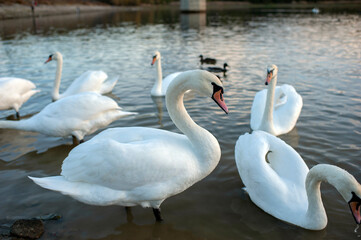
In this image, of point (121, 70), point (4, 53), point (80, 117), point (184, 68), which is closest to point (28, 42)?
point (4, 53)

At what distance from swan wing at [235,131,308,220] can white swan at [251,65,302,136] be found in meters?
1.53

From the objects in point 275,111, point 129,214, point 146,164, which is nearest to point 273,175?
point 146,164

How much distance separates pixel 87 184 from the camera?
3588 millimetres

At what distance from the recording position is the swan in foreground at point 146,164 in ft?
11.1

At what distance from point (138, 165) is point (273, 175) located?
178cm

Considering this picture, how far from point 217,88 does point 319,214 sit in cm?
186

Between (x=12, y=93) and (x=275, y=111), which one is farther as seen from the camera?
(x=12, y=93)

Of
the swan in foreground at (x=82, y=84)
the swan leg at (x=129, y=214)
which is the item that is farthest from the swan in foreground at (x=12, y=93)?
the swan leg at (x=129, y=214)

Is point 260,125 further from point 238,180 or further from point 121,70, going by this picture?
point 121,70

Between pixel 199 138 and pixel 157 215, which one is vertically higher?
pixel 199 138

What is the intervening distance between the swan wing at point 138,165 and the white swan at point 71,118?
233cm

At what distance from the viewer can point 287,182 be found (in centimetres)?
404

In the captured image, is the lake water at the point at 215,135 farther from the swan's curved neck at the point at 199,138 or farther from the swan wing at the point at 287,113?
the swan's curved neck at the point at 199,138

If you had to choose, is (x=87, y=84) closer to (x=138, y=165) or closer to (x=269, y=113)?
(x=269, y=113)
